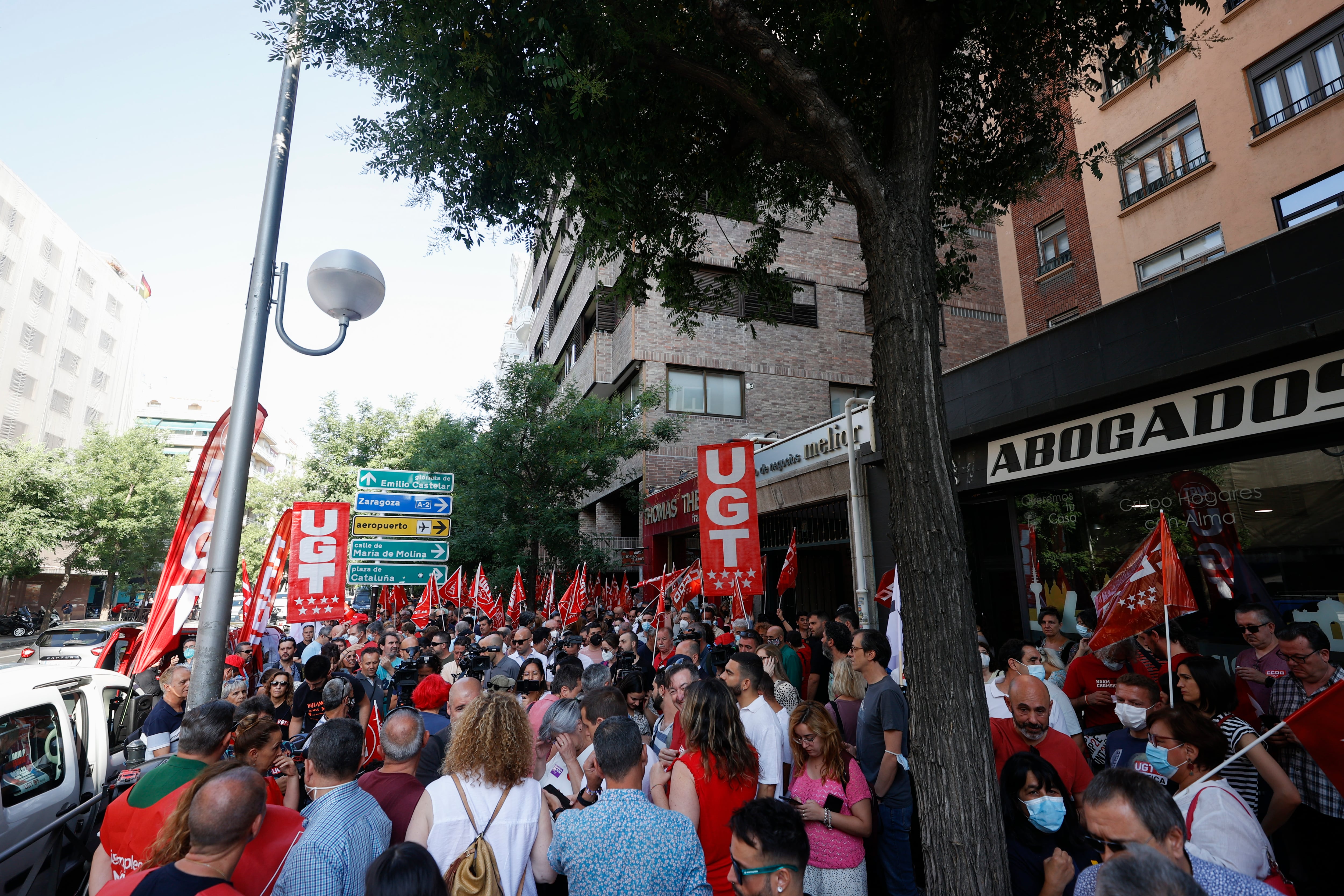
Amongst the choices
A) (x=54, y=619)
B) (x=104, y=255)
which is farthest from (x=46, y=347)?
(x=54, y=619)

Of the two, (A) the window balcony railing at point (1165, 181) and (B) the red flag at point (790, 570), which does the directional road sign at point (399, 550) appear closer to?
(B) the red flag at point (790, 570)

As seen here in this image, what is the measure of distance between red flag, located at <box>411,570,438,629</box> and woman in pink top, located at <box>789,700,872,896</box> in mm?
12582

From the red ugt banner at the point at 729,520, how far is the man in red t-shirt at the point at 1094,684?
11.4 feet

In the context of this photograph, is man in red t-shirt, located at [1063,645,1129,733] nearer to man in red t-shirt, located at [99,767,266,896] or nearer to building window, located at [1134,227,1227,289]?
man in red t-shirt, located at [99,767,266,896]

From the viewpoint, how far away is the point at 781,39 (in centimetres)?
761

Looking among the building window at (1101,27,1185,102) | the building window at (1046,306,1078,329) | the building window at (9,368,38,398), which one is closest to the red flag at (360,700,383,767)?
the building window at (1101,27,1185,102)

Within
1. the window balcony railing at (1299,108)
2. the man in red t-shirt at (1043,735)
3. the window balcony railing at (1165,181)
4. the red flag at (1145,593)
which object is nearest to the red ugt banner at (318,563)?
the man in red t-shirt at (1043,735)

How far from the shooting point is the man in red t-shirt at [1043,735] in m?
4.01

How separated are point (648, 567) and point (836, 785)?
61.6 feet

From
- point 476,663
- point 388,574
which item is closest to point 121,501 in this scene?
point 388,574

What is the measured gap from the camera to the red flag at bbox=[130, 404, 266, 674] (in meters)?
5.96

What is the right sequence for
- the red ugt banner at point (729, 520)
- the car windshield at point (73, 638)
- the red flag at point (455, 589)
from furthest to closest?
the red flag at point (455, 589)
the car windshield at point (73, 638)
the red ugt banner at point (729, 520)

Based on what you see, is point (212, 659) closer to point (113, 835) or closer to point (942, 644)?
A: point (113, 835)

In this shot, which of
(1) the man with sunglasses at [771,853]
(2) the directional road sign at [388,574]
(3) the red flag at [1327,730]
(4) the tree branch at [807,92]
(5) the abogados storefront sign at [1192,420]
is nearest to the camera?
(1) the man with sunglasses at [771,853]
